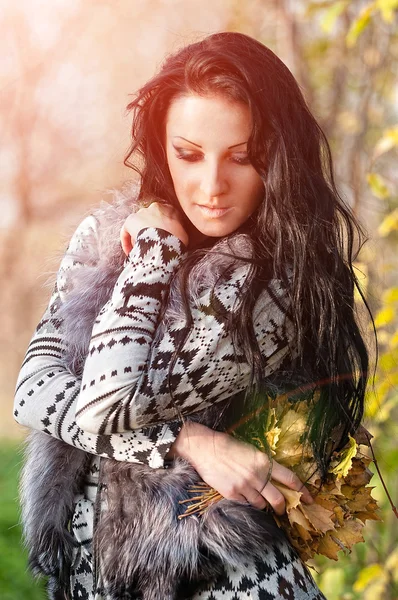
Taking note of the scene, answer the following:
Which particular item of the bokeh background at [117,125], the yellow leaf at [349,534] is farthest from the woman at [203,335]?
the bokeh background at [117,125]

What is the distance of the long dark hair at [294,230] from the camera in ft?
5.19

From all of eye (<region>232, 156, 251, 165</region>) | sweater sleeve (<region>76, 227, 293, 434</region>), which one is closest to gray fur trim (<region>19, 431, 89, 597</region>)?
sweater sleeve (<region>76, 227, 293, 434</region>)

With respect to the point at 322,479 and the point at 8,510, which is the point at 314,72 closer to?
the point at 322,479

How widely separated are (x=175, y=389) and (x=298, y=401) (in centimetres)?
29

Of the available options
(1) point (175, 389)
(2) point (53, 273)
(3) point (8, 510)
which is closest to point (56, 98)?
(3) point (8, 510)

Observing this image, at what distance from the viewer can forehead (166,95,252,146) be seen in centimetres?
159

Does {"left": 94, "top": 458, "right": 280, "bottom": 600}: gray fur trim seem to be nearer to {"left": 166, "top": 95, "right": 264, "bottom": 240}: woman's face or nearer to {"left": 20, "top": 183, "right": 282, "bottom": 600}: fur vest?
{"left": 20, "top": 183, "right": 282, "bottom": 600}: fur vest

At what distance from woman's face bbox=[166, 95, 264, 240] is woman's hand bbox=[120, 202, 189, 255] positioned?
4cm

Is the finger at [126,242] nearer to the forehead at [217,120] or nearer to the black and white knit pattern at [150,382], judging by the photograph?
the black and white knit pattern at [150,382]

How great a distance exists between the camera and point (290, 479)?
Result: 62.2 inches

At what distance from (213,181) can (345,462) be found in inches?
25.5

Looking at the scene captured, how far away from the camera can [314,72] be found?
171 inches

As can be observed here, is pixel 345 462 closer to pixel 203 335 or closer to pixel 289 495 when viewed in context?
pixel 289 495

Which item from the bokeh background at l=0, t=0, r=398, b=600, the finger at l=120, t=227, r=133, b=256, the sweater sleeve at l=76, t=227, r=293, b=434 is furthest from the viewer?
the bokeh background at l=0, t=0, r=398, b=600
